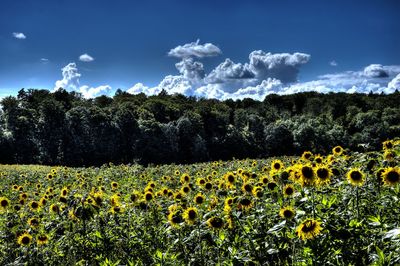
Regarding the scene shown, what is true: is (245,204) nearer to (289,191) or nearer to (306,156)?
(289,191)

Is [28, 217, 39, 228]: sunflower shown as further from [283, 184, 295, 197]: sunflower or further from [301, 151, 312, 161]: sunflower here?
[301, 151, 312, 161]: sunflower

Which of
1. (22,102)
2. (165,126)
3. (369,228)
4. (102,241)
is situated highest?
(22,102)

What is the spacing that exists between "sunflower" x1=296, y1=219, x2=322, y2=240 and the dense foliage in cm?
3969

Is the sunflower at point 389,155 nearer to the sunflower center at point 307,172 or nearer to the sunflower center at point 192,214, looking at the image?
the sunflower center at point 307,172

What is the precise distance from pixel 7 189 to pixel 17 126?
37206 millimetres

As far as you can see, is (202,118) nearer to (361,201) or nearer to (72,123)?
(72,123)

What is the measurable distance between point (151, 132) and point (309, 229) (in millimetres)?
48043

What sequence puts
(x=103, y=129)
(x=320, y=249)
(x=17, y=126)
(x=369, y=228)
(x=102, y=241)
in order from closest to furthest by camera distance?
(x=320, y=249) < (x=369, y=228) < (x=102, y=241) < (x=17, y=126) < (x=103, y=129)

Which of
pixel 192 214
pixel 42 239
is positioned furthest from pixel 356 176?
pixel 42 239

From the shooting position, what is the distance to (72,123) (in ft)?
163

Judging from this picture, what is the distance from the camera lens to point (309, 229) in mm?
3723

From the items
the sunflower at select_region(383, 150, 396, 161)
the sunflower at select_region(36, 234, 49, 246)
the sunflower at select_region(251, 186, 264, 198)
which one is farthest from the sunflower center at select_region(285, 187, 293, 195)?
the sunflower at select_region(36, 234, 49, 246)

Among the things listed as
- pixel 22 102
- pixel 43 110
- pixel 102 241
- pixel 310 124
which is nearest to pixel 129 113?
pixel 43 110

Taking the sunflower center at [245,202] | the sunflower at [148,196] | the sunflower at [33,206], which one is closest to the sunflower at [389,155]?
the sunflower center at [245,202]
